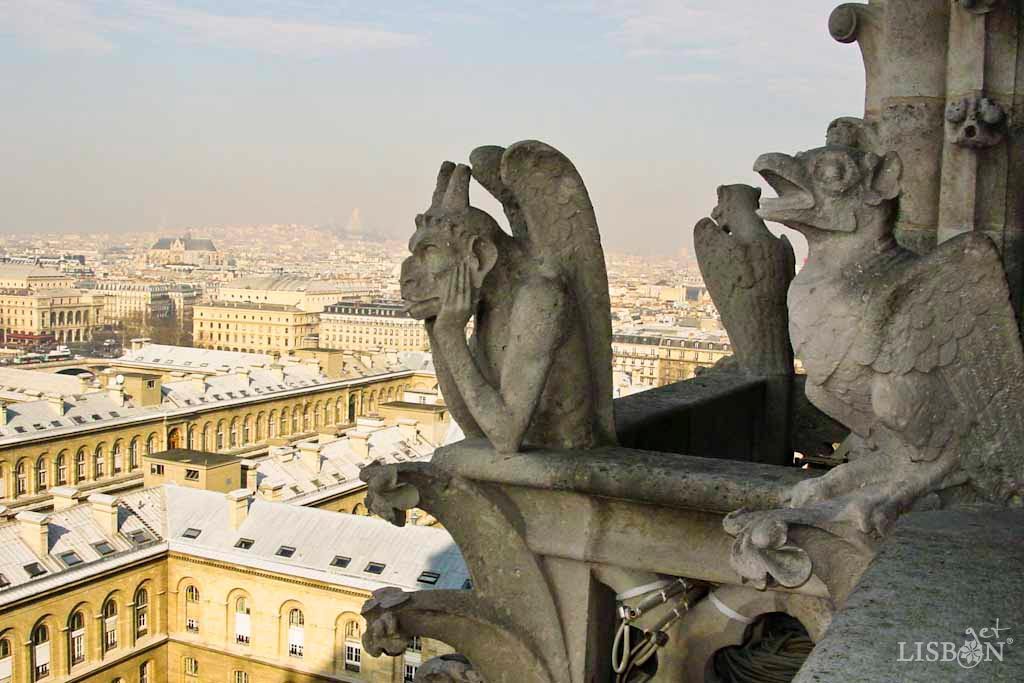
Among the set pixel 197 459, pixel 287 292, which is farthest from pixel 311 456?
pixel 287 292

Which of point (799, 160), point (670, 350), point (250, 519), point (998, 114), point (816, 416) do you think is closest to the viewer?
point (799, 160)

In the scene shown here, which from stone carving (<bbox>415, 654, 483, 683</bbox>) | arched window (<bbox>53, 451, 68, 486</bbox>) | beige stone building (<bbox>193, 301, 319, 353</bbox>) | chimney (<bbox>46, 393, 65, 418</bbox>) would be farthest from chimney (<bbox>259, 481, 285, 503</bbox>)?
beige stone building (<bbox>193, 301, 319, 353</bbox>)

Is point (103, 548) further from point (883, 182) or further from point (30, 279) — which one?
point (30, 279)

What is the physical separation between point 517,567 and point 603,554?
0.28 metres

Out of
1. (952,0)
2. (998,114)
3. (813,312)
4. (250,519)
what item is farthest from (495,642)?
(250,519)

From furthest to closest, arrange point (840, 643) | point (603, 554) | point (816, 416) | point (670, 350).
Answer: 1. point (670, 350)
2. point (816, 416)
3. point (603, 554)
4. point (840, 643)

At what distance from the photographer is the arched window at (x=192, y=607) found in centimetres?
2852

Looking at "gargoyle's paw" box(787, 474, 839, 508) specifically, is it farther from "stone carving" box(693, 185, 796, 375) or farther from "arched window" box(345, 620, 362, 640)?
"arched window" box(345, 620, 362, 640)

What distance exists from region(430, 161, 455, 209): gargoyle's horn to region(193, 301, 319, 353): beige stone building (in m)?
113

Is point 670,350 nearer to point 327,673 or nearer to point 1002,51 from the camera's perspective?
point 327,673

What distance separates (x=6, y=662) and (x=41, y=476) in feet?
54.4

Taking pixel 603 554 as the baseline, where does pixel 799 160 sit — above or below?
above

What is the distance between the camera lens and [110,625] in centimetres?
2725

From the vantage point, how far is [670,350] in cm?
8175
